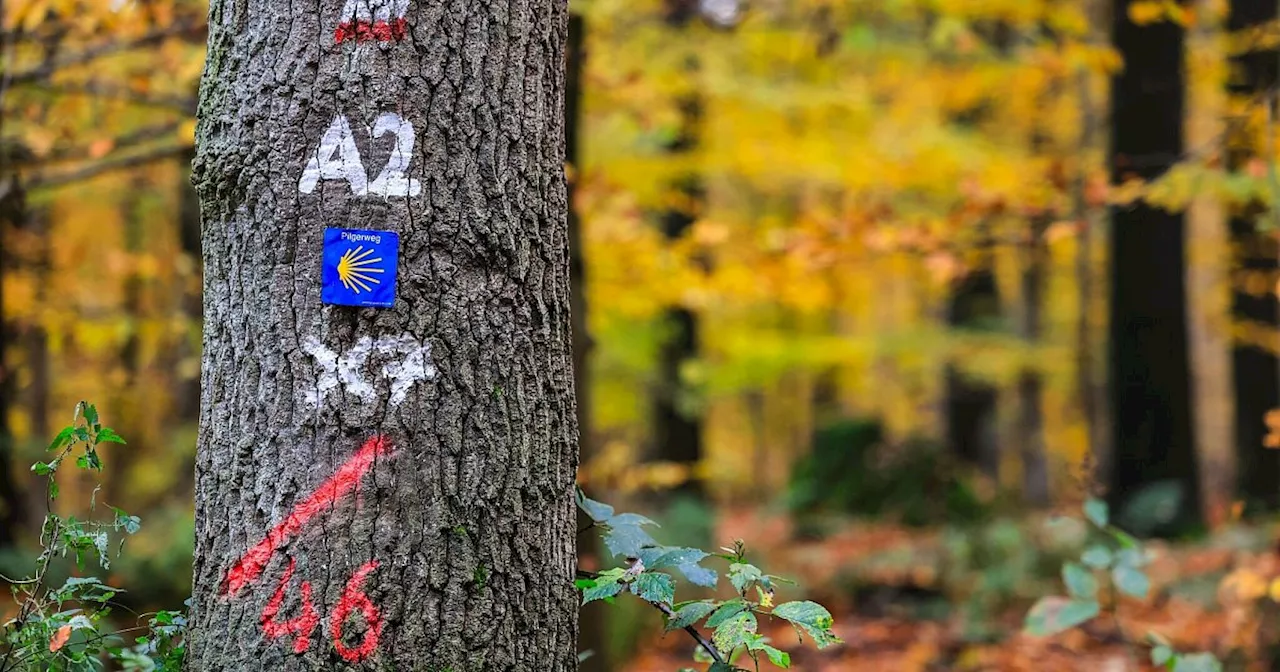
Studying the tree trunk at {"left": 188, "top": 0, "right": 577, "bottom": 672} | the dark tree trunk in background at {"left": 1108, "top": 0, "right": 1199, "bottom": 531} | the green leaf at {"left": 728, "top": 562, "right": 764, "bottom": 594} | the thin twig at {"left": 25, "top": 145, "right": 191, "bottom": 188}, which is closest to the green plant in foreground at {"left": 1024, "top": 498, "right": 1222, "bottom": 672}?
the green leaf at {"left": 728, "top": 562, "right": 764, "bottom": 594}

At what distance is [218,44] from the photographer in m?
2.13

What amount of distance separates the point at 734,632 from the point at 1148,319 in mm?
8491

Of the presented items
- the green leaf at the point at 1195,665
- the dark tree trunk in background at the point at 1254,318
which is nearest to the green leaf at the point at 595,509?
the green leaf at the point at 1195,665

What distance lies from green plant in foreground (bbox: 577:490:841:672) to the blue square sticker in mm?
791

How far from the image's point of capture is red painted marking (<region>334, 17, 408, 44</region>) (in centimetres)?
200

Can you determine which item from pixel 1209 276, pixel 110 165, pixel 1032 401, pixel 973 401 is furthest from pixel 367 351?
pixel 1209 276

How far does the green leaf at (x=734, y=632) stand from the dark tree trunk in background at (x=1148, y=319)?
8167 millimetres

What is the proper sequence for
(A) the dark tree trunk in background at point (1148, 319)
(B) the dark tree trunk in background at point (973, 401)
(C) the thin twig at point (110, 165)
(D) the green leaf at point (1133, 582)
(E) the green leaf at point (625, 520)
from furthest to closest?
(B) the dark tree trunk in background at point (973, 401) < (A) the dark tree trunk in background at point (1148, 319) < (C) the thin twig at point (110, 165) < (D) the green leaf at point (1133, 582) < (E) the green leaf at point (625, 520)

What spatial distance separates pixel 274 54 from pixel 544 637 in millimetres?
1315

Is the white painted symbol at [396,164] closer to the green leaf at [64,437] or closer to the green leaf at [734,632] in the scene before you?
the green leaf at [64,437]

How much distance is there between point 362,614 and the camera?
6.37 ft

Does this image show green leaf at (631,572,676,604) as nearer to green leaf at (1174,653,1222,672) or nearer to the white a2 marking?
the white a2 marking

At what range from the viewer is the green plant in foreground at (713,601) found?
2.12 metres

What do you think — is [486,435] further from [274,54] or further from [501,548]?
[274,54]
